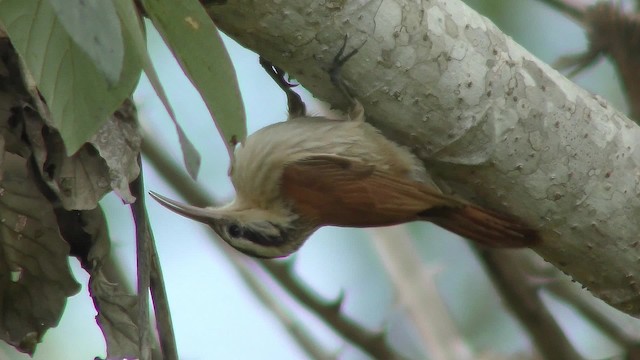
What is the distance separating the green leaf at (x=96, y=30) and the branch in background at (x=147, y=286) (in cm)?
53

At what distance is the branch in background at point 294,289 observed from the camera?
304cm

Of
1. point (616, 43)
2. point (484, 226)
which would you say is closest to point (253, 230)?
point (484, 226)

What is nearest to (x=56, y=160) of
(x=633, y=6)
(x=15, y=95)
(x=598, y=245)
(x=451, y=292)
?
(x=15, y=95)

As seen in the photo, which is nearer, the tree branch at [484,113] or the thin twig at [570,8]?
the tree branch at [484,113]

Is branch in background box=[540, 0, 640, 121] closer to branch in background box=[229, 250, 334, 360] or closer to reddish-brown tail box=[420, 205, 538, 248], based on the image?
reddish-brown tail box=[420, 205, 538, 248]

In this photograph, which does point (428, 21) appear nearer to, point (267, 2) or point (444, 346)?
point (267, 2)

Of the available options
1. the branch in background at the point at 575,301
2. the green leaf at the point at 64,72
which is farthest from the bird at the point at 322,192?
the green leaf at the point at 64,72

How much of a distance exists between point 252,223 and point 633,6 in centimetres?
176

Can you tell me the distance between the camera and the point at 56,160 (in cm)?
→ 184

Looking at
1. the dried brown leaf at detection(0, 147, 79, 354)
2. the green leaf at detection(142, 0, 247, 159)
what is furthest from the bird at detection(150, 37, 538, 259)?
the green leaf at detection(142, 0, 247, 159)

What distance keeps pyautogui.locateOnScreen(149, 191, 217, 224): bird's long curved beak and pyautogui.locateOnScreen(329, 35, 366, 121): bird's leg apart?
56cm

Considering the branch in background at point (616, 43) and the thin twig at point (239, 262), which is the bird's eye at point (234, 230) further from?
the branch in background at point (616, 43)

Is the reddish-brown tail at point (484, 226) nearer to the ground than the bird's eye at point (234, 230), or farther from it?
farther from it

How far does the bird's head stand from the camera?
2834 millimetres
